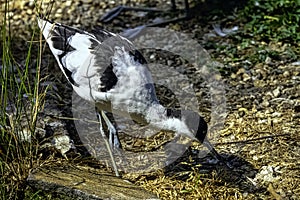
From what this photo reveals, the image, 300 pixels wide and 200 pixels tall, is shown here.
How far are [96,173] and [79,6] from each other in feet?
9.84

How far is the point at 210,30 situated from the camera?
541 centimetres

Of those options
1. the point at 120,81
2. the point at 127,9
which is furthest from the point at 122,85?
the point at 127,9

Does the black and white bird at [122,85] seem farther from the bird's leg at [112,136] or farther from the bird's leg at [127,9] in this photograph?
the bird's leg at [127,9]

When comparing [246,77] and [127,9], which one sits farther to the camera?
[127,9]

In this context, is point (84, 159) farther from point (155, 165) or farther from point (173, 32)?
point (173, 32)

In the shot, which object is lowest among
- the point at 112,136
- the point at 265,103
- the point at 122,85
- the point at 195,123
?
the point at 265,103

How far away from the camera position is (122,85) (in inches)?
140

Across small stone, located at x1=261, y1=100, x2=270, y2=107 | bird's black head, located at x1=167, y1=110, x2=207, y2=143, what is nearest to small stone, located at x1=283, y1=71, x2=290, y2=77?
small stone, located at x1=261, y1=100, x2=270, y2=107

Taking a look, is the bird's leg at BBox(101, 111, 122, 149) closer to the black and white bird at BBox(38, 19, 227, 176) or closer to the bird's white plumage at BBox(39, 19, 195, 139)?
the black and white bird at BBox(38, 19, 227, 176)

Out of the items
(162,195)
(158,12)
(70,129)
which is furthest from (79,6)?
(162,195)

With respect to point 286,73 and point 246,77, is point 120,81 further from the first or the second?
point 286,73

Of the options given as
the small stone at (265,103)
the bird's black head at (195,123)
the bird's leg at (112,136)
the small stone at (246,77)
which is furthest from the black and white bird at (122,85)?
the small stone at (246,77)

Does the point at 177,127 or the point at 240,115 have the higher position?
the point at 177,127

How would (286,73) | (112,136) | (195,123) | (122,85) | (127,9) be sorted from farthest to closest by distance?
(127,9) → (286,73) → (112,136) → (122,85) → (195,123)
